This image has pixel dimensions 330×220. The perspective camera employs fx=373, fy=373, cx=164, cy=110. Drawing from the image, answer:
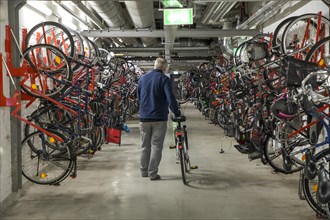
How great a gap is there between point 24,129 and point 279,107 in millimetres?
3159

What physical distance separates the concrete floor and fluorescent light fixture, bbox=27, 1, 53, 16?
2507mm

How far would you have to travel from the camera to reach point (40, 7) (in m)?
5.55

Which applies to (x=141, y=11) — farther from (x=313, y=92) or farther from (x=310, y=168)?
(x=310, y=168)

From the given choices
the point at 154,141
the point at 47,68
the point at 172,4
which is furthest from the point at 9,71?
the point at 172,4

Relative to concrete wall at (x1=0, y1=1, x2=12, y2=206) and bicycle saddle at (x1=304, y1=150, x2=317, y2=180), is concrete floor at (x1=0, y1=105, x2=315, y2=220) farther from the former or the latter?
bicycle saddle at (x1=304, y1=150, x2=317, y2=180)

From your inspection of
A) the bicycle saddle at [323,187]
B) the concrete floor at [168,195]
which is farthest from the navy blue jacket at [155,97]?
the bicycle saddle at [323,187]

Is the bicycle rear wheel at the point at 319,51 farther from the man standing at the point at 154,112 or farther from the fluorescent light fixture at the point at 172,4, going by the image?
the fluorescent light fixture at the point at 172,4

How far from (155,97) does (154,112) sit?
21cm

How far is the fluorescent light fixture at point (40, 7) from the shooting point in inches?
208

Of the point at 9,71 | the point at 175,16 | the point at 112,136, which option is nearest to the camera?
the point at 9,71

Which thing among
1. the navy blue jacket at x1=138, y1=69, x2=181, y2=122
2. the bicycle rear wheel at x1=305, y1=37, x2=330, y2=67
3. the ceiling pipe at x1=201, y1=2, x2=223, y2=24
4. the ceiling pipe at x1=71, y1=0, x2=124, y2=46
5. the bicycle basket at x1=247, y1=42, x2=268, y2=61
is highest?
the ceiling pipe at x1=201, y1=2, x2=223, y2=24

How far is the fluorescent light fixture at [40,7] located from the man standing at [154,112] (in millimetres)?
1900

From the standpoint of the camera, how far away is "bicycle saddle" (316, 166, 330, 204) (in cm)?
290

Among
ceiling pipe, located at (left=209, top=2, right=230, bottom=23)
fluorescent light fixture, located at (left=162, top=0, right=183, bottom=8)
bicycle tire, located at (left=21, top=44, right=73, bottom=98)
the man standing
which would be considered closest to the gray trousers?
the man standing
